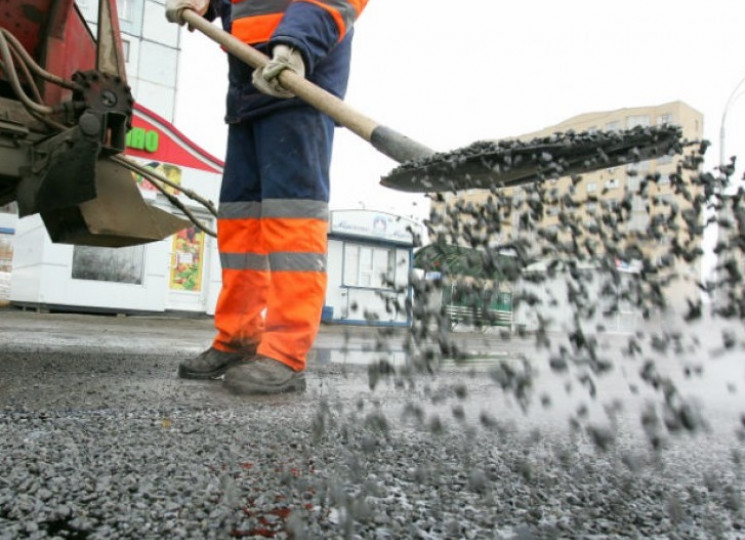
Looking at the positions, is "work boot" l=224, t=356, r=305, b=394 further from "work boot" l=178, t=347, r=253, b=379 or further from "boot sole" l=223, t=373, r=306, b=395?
"work boot" l=178, t=347, r=253, b=379

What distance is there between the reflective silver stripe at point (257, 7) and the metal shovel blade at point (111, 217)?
89 centimetres

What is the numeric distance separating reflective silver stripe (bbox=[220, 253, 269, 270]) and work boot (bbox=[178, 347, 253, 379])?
380 mm

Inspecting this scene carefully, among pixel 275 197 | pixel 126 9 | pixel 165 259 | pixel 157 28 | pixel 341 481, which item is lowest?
pixel 341 481

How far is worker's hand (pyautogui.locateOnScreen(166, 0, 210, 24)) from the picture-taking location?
10.6 ft

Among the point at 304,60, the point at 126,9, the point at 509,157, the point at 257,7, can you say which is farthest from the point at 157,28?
the point at 509,157

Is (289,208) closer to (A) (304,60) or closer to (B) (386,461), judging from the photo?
(A) (304,60)

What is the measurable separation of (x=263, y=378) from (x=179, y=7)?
6.43 feet

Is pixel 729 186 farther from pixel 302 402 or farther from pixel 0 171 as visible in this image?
pixel 0 171

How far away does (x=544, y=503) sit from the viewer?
3.93 feet

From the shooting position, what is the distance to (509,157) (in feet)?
6.36

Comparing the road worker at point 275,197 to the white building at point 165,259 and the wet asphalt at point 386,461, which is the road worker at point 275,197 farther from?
the white building at point 165,259

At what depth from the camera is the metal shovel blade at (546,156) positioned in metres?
1.88

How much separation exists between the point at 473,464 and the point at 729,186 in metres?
0.97

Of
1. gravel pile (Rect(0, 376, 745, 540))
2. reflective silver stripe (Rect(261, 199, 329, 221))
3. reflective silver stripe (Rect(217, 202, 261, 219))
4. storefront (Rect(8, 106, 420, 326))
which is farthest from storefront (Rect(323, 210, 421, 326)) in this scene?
gravel pile (Rect(0, 376, 745, 540))
